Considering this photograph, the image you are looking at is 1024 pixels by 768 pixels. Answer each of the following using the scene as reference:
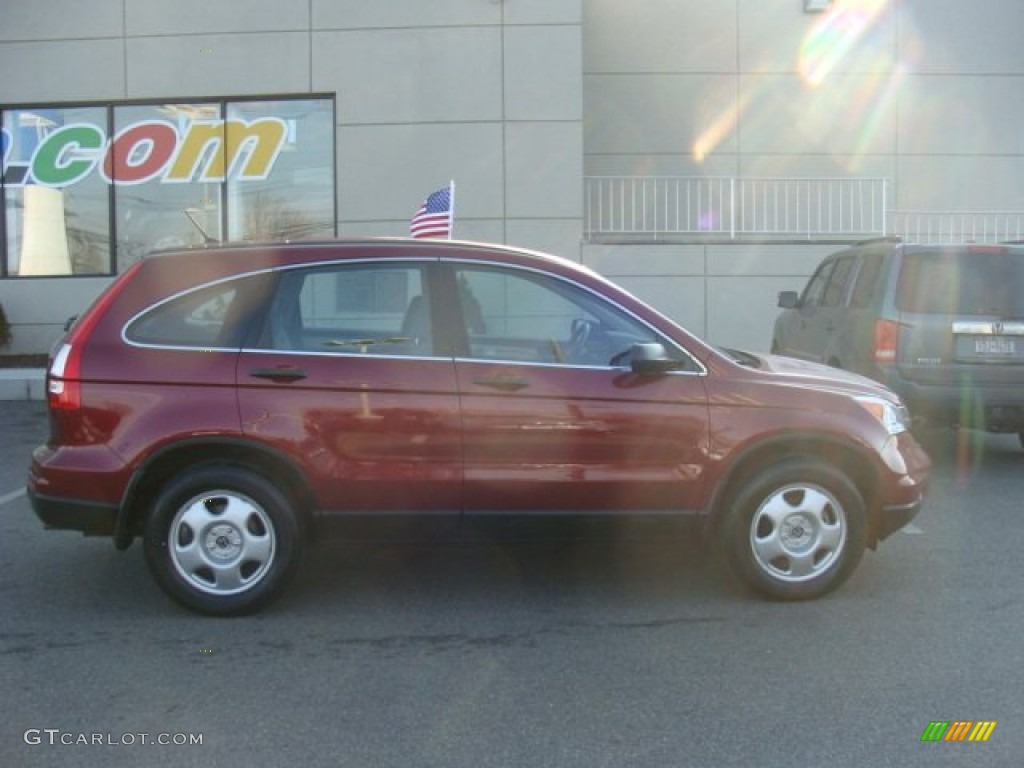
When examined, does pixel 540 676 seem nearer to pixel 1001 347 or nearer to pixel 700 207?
pixel 1001 347

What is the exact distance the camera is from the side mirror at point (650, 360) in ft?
15.3

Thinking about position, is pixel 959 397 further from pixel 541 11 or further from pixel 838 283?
pixel 541 11

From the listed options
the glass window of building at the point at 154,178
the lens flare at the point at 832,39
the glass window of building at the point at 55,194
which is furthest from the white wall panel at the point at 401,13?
the lens flare at the point at 832,39

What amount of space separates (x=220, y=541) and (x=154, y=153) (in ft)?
39.3

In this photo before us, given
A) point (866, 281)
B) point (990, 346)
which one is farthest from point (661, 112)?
point (990, 346)

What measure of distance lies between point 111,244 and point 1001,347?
12503mm

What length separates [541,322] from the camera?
4934mm

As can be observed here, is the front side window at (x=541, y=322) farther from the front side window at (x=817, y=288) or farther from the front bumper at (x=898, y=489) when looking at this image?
the front side window at (x=817, y=288)

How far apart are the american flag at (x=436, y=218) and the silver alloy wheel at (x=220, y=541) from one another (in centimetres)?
669

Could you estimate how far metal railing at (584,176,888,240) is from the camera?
14.9 meters

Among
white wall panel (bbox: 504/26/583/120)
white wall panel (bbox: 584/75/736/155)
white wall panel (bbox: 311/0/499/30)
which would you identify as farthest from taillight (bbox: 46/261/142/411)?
white wall panel (bbox: 584/75/736/155)

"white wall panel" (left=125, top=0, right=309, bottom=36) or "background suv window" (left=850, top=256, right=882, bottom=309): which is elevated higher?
"white wall panel" (left=125, top=0, right=309, bottom=36)

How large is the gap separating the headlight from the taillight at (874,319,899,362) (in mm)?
2798

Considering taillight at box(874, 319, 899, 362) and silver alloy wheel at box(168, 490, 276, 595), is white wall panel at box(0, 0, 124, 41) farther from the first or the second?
silver alloy wheel at box(168, 490, 276, 595)
